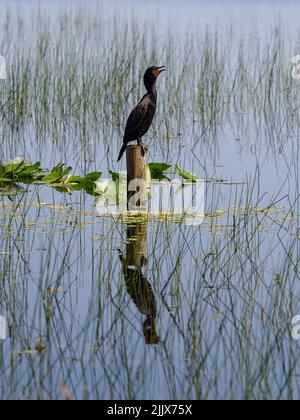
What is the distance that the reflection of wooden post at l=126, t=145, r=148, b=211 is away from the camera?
6.21 meters

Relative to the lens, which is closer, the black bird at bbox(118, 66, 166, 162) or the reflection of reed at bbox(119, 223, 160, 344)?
the reflection of reed at bbox(119, 223, 160, 344)

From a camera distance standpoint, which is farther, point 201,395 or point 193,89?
point 193,89

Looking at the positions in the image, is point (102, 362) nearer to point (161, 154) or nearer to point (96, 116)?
A: point (161, 154)

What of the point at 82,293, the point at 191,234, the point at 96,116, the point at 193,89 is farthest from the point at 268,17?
the point at 82,293

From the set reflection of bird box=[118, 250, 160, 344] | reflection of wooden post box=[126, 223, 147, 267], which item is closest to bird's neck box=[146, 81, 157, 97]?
reflection of wooden post box=[126, 223, 147, 267]

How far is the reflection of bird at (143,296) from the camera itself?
3.87 meters

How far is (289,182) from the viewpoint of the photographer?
6.81 metres

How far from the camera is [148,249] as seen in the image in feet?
16.8

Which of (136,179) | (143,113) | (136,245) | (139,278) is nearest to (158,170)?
(143,113)

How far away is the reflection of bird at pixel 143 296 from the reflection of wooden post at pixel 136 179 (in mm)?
1308

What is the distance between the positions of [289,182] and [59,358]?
355 centimetres

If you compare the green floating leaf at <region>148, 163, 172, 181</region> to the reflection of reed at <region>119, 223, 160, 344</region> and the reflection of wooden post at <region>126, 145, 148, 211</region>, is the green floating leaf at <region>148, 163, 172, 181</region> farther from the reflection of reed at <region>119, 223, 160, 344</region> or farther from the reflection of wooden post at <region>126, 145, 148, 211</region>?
the reflection of reed at <region>119, 223, 160, 344</region>

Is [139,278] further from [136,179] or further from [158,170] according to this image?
[158,170]

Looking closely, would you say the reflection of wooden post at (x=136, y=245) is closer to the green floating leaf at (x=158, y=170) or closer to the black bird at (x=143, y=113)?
the black bird at (x=143, y=113)
